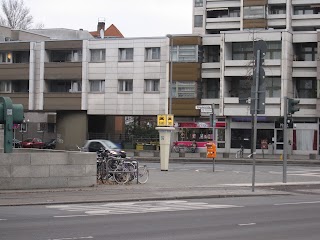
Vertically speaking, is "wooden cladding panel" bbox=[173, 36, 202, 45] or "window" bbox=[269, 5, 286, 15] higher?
"window" bbox=[269, 5, 286, 15]

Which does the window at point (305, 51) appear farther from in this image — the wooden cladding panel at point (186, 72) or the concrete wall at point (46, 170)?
the concrete wall at point (46, 170)

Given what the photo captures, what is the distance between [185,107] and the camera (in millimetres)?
58875

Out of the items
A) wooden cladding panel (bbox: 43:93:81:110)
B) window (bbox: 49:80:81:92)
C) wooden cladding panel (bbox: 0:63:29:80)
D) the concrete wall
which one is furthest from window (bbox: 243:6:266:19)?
the concrete wall

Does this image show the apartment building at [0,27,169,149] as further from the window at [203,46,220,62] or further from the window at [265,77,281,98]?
the window at [265,77,281,98]

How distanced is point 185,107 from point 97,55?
36.1 ft

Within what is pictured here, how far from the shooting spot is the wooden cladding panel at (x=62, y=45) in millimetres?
62500

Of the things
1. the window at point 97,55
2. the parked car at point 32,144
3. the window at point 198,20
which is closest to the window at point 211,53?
the window at point 97,55

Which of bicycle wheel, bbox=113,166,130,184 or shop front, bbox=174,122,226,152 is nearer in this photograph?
bicycle wheel, bbox=113,166,130,184

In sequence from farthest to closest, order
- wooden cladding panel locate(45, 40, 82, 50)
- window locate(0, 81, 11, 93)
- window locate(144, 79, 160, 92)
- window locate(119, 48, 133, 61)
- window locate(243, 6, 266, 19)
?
window locate(243, 6, 266, 19) < window locate(0, 81, 11, 93) < wooden cladding panel locate(45, 40, 82, 50) < window locate(119, 48, 133, 61) < window locate(144, 79, 160, 92)

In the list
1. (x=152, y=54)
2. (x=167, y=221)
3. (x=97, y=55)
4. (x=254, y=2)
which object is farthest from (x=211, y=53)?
(x=167, y=221)

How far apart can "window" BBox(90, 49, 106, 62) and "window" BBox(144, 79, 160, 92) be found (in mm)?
5368

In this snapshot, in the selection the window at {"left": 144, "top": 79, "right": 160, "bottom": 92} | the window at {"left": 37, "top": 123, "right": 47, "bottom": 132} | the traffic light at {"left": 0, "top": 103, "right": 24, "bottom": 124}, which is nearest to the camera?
the traffic light at {"left": 0, "top": 103, "right": 24, "bottom": 124}

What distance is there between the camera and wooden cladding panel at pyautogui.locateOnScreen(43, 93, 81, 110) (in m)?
62.4

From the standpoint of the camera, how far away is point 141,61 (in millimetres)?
60625
